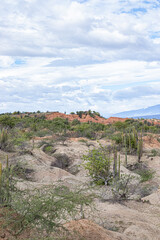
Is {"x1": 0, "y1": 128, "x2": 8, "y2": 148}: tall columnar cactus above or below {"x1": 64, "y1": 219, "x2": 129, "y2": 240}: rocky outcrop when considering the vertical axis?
above

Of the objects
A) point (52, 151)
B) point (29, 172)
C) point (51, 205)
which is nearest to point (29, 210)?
point (51, 205)

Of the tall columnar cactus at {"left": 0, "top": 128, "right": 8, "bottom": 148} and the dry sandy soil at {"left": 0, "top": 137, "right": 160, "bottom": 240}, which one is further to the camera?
the tall columnar cactus at {"left": 0, "top": 128, "right": 8, "bottom": 148}

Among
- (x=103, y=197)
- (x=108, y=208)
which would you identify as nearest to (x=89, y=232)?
(x=108, y=208)

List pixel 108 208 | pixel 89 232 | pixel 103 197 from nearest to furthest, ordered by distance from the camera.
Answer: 1. pixel 89 232
2. pixel 108 208
3. pixel 103 197

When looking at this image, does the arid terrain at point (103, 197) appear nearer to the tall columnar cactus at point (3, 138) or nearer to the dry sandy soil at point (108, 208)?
the dry sandy soil at point (108, 208)

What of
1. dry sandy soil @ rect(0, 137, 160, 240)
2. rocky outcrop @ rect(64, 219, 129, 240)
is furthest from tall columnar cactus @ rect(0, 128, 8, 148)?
A: rocky outcrop @ rect(64, 219, 129, 240)

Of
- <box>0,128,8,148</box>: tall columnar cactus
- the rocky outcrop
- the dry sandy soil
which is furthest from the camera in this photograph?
<box>0,128,8,148</box>: tall columnar cactus

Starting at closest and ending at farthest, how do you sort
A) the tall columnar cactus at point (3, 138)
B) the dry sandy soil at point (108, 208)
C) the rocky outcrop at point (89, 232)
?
1. the rocky outcrop at point (89, 232)
2. the dry sandy soil at point (108, 208)
3. the tall columnar cactus at point (3, 138)

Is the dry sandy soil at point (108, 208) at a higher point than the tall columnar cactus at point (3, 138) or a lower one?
lower

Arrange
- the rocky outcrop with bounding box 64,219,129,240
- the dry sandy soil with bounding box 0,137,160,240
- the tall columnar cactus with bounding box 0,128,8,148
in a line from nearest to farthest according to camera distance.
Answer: the rocky outcrop with bounding box 64,219,129,240, the dry sandy soil with bounding box 0,137,160,240, the tall columnar cactus with bounding box 0,128,8,148

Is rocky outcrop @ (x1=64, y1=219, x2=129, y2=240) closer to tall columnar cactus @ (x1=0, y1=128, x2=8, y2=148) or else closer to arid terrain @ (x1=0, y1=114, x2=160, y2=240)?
arid terrain @ (x1=0, y1=114, x2=160, y2=240)

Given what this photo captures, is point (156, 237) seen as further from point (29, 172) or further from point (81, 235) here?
point (29, 172)

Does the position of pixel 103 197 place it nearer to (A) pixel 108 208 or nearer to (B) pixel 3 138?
(A) pixel 108 208

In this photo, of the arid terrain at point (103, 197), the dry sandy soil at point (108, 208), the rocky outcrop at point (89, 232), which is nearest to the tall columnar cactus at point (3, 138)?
the arid terrain at point (103, 197)
